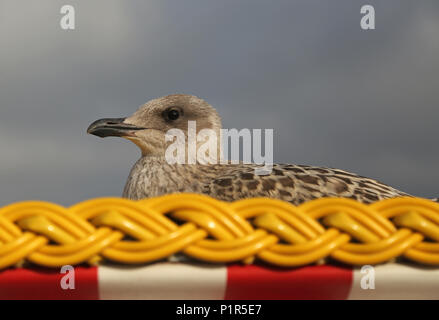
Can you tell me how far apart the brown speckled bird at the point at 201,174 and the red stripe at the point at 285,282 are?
1.07 metres

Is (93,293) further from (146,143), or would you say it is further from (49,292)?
(146,143)

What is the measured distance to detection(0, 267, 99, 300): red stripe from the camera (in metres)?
0.91

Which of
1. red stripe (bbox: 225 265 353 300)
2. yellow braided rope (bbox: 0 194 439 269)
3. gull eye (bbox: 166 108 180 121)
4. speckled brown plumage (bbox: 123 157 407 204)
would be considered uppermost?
gull eye (bbox: 166 108 180 121)

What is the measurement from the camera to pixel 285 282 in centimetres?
95

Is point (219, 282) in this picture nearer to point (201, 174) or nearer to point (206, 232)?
point (206, 232)

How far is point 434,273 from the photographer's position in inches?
38.9

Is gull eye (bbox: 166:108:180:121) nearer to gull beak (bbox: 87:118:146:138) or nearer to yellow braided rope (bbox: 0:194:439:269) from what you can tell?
gull beak (bbox: 87:118:146:138)

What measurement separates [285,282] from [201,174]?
5.56ft

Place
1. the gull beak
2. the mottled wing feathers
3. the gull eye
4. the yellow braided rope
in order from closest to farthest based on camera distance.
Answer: the yellow braided rope, the mottled wing feathers, the gull beak, the gull eye

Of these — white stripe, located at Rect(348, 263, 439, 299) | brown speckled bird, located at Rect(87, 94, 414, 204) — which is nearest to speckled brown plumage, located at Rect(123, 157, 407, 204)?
brown speckled bird, located at Rect(87, 94, 414, 204)

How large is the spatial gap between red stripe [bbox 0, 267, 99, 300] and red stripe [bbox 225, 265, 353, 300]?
0.26m

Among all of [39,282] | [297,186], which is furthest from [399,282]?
[297,186]
